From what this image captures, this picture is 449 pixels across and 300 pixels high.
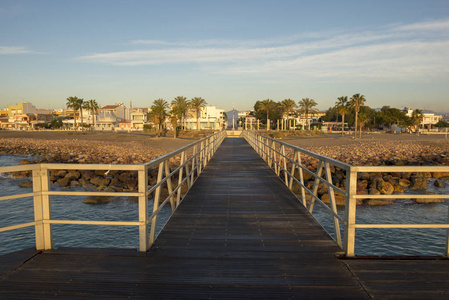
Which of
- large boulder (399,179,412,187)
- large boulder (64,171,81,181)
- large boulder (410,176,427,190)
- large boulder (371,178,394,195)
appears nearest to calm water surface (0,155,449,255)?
large boulder (371,178,394,195)

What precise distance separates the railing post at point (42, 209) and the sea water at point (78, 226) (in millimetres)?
6656

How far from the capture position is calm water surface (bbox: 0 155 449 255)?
36.6 feet

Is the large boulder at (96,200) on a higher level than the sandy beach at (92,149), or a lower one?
lower

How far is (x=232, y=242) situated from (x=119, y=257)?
1.49 meters

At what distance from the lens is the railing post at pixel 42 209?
4.18 meters

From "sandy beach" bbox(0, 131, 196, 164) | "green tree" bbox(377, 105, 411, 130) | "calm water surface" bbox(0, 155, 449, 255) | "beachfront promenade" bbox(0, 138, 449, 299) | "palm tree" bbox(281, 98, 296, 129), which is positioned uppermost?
"palm tree" bbox(281, 98, 296, 129)

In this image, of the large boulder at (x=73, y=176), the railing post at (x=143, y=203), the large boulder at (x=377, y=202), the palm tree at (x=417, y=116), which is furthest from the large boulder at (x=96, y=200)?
the palm tree at (x=417, y=116)

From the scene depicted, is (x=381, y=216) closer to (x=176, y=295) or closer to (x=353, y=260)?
(x=353, y=260)

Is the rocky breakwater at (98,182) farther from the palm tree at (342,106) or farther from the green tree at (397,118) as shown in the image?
the green tree at (397,118)

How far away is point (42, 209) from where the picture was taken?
4258 millimetres

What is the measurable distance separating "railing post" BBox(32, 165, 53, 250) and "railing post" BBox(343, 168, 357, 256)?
3.62 meters

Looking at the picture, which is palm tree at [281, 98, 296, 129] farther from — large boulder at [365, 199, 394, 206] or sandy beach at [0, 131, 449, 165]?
large boulder at [365, 199, 394, 206]

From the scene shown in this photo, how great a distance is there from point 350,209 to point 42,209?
3724 mm

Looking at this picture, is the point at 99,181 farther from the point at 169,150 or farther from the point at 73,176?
the point at 169,150
